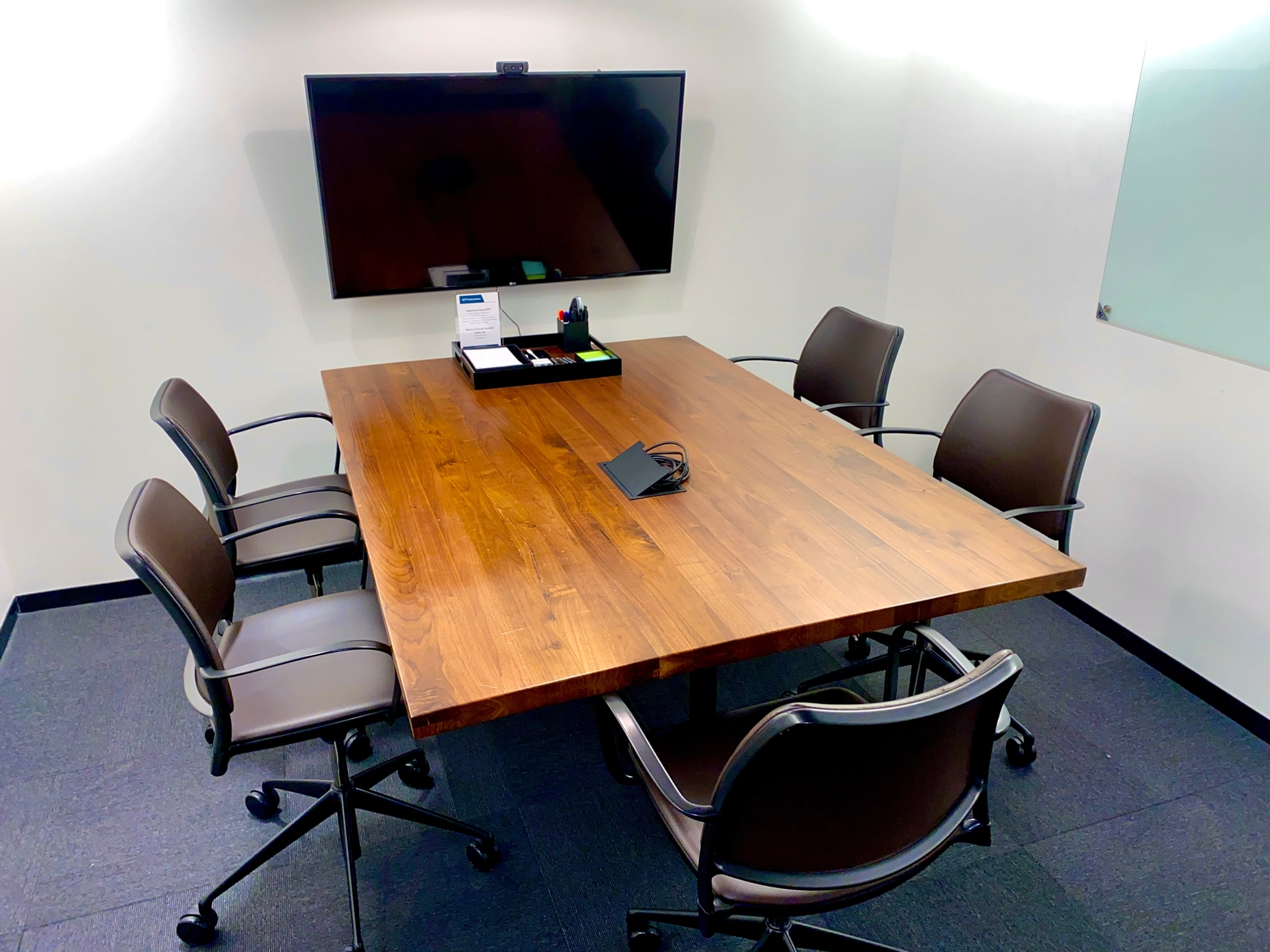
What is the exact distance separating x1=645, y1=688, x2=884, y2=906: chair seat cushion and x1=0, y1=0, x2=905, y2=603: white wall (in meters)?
2.18

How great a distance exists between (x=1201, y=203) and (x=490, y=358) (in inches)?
89.0

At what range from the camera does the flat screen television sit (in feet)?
9.92

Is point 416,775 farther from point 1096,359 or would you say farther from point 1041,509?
point 1096,359

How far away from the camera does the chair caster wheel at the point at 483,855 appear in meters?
2.21

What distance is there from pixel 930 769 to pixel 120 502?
3.05 m

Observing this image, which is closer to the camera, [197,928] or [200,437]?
[197,928]

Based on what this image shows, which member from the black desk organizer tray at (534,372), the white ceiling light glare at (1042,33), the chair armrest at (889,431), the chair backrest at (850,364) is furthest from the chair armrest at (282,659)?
the white ceiling light glare at (1042,33)

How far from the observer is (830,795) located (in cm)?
140

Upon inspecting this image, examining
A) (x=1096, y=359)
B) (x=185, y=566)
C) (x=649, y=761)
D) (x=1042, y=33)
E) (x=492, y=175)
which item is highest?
(x=1042, y=33)

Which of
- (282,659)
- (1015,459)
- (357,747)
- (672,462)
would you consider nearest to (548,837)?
(357,747)

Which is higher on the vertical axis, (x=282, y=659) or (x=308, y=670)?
(x=282, y=659)

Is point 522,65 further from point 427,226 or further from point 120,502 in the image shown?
point 120,502

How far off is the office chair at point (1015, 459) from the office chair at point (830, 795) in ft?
2.32

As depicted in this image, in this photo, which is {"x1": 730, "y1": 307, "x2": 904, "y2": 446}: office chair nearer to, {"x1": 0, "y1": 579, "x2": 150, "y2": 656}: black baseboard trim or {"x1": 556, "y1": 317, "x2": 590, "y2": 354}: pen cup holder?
{"x1": 556, "y1": 317, "x2": 590, "y2": 354}: pen cup holder
